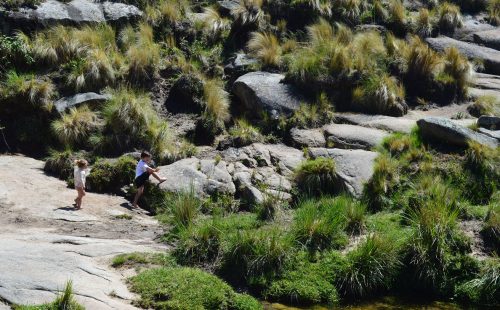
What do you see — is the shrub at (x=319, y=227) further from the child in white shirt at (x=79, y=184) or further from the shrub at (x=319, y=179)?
the child in white shirt at (x=79, y=184)

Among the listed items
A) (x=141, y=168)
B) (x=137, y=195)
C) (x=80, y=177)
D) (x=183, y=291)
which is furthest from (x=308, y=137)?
(x=183, y=291)

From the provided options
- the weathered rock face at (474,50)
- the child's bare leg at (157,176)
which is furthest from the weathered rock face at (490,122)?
the child's bare leg at (157,176)

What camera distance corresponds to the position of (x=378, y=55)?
66.8ft

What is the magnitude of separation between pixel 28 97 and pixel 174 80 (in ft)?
14.0

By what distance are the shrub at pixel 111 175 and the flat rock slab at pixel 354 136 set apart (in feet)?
17.6

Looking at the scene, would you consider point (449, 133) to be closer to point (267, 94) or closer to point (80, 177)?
point (267, 94)

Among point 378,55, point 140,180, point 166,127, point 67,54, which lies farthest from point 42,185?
point 378,55

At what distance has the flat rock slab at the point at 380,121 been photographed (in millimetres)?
17641

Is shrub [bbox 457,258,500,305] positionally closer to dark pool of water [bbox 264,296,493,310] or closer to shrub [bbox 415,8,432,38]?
dark pool of water [bbox 264,296,493,310]

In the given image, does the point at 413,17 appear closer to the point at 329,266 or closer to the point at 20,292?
the point at 329,266

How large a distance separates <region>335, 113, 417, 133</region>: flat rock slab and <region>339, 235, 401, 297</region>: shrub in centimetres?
602

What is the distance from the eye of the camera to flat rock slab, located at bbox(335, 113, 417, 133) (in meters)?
17.6

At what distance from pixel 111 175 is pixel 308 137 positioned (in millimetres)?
5388

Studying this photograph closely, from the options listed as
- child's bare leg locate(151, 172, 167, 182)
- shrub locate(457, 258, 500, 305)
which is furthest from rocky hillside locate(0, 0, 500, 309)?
child's bare leg locate(151, 172, 167, 182)
